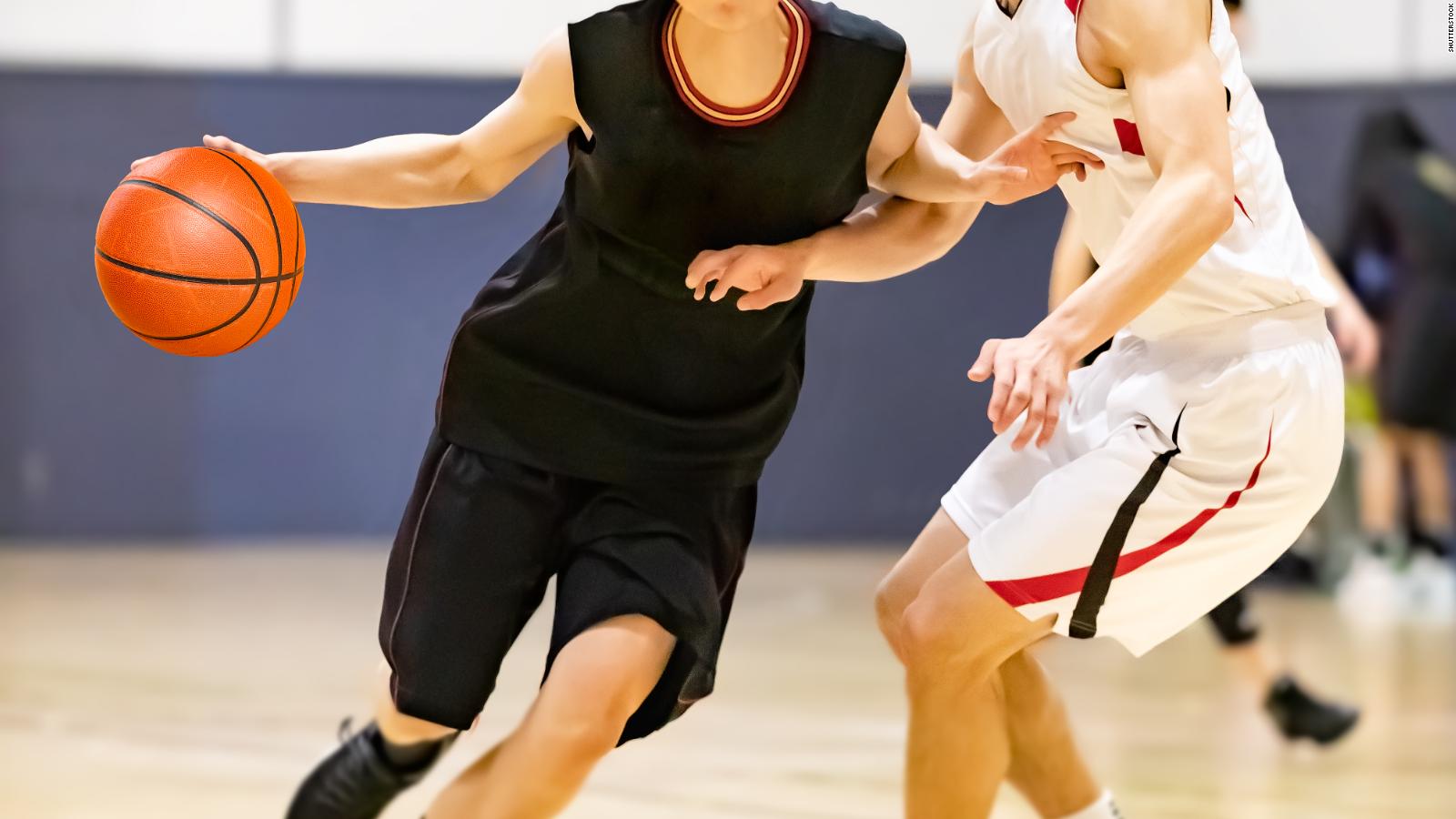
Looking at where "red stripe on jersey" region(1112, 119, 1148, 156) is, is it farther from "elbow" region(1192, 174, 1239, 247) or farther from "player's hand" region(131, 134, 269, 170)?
"player's hand" region(131, 134, 269, 170)

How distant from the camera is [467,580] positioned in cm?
288

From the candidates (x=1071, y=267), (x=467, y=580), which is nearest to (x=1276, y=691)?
(x=1071, y=267)

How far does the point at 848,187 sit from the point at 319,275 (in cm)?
732

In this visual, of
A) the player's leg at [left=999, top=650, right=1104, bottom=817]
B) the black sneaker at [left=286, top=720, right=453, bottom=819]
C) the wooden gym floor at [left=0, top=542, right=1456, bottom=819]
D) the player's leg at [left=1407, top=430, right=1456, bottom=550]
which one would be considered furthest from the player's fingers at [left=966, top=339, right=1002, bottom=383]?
the player's leg at [left=1407, top=430, right=1456, bottom=550]

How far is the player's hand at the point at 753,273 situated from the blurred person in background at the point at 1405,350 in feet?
22.9

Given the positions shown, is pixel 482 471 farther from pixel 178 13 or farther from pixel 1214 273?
pixel 178 13

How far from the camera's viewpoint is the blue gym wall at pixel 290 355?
964cm

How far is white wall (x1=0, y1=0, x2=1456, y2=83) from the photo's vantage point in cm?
962

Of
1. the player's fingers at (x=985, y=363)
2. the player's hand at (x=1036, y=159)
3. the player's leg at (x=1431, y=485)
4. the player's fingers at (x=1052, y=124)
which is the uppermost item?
the player's fingers at (x=1052, y=124)

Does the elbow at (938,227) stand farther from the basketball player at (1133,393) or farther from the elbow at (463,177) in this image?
the elbow at (463,177)

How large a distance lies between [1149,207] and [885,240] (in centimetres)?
52

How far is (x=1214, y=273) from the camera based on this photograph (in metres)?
2.80

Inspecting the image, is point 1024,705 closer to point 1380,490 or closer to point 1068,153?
point 1068,153

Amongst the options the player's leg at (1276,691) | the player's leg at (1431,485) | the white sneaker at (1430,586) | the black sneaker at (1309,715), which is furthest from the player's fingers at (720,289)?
Answer: the player's leg at (1431,485)
